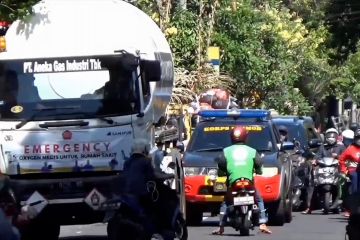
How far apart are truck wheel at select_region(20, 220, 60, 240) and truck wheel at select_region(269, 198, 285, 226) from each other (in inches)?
184

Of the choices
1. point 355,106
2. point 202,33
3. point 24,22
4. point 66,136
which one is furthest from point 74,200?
point 355,106

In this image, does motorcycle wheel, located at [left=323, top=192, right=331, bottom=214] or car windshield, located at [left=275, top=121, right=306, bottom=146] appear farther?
car windshield, located at [left=275, top=121, right=306, bottom=146]

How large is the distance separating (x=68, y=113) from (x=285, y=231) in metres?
5.81

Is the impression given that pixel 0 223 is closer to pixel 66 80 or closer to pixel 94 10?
pixel 66 80

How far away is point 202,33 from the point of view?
115 ft

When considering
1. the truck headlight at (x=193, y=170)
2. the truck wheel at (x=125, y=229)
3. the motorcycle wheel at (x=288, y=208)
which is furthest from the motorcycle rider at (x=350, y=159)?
the truck wheel at (x=125, y=229)

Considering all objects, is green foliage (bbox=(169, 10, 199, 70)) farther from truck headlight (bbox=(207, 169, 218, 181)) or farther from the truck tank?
the truck tank

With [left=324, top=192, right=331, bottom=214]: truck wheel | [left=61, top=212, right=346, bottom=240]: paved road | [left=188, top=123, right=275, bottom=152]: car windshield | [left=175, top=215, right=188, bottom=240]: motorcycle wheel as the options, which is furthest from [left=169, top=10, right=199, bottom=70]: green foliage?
[left=175, top=215, right=188, bottom=240]: motorcycle wheel

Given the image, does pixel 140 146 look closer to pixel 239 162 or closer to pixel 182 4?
pixel 239 162

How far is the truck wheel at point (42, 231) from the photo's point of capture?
1852 cm

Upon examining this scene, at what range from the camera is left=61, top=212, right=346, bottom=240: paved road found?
773 inches

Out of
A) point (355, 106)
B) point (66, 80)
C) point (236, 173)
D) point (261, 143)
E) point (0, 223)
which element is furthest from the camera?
point (355, 106)

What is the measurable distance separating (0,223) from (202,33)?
2628 centimetres

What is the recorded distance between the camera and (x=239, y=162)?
764 inches
